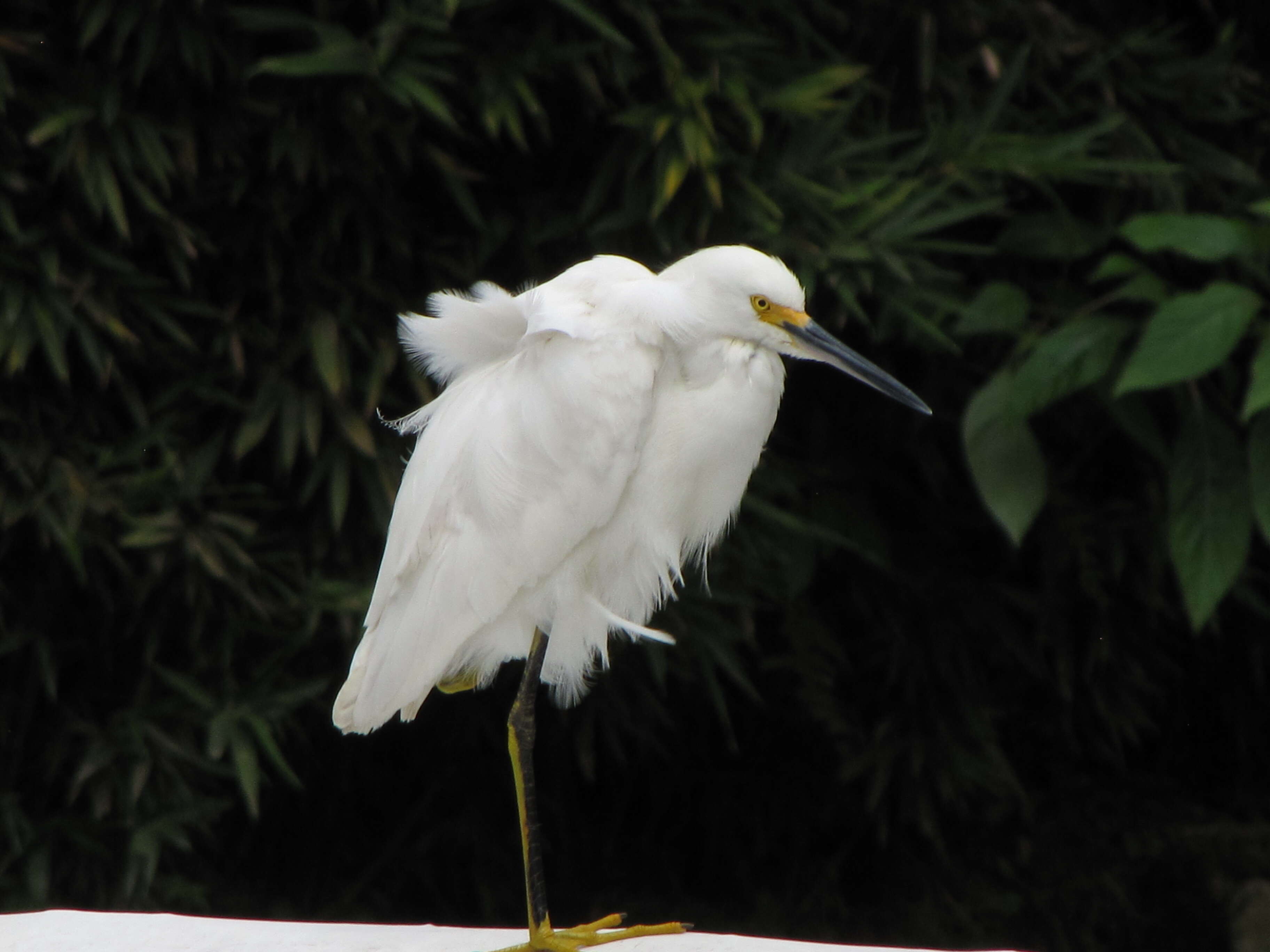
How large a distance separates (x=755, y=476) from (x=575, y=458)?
61cm

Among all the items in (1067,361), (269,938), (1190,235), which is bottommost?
(269,938)

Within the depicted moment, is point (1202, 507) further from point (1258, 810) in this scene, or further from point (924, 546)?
point (1258, 810)

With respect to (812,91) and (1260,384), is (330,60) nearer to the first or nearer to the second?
(812,91)

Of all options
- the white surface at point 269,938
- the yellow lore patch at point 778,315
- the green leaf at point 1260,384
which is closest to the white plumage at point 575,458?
the yellow lore patch at point 778,315

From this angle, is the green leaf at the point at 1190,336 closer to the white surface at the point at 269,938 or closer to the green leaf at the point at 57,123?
the white surface at the point at 269,938

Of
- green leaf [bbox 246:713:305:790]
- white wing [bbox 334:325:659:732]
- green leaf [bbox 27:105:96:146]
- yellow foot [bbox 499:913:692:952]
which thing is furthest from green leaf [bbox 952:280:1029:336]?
green leaf [bbox 27:105:96:146]

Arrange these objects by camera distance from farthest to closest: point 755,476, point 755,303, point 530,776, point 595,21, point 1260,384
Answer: point 755,476 < point 595,21 < point 1260,384 < point 530,776 < point 755,303

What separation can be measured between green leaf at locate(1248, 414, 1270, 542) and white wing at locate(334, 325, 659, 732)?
80 centimetres

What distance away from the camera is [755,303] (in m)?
0.97

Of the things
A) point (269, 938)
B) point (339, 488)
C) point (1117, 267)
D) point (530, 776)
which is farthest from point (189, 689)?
point (1117, 267)

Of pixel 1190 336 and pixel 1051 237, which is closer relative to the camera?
pixel 1190 336

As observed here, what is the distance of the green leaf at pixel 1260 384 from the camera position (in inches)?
50.3

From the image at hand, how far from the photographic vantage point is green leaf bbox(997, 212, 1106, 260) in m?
1.59

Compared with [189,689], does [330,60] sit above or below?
above
